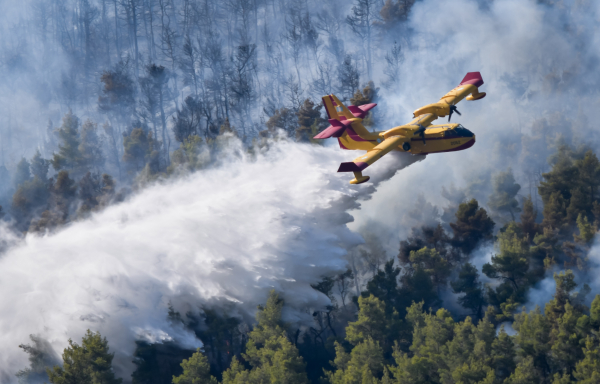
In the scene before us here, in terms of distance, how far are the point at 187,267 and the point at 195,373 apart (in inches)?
232

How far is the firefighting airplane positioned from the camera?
30.1 metres

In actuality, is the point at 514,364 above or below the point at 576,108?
below

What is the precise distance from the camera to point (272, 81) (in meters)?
85.6

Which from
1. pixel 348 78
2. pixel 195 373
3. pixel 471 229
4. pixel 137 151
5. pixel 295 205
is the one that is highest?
pixel 348 78

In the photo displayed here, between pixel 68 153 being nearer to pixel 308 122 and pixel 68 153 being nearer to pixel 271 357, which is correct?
pixel 308 122

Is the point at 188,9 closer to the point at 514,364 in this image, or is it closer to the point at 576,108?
the point at 576,108

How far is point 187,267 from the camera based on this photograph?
34.4 meters

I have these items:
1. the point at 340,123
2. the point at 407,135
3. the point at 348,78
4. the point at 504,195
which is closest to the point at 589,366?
the point at 407,135

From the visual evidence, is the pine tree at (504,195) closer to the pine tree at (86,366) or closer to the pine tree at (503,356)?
the pine tree at (503,356)

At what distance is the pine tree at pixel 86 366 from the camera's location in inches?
1224

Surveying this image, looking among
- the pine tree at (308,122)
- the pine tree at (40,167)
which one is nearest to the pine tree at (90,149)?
the pine tree at (40,167)

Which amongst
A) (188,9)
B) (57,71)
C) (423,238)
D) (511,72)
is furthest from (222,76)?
(423,238)

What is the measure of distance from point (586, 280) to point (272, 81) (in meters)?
54.5

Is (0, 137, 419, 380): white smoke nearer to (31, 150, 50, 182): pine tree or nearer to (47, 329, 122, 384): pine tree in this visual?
(47, 329, 122, 384): pine tree
